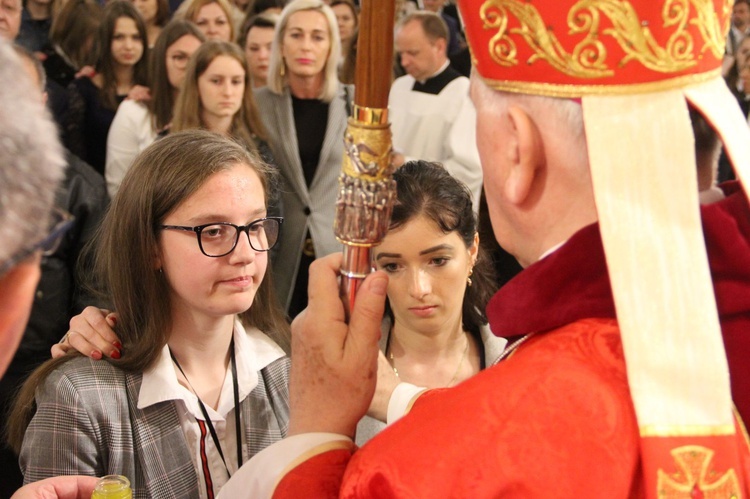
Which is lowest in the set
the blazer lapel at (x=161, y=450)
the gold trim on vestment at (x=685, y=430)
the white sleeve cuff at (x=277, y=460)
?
the blazer lapel at (x=161, y=450)

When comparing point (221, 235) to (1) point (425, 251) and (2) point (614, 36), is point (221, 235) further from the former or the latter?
(2) point (614, 36)

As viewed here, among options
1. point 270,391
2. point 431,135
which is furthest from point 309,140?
point 270,391

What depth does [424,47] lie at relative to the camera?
213 inches

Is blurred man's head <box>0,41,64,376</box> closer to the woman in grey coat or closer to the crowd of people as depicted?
the crowd of people

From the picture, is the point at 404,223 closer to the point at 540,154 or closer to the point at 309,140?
the point at 540,154

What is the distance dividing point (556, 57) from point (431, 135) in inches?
151

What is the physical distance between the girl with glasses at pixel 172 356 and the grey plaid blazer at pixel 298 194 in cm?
198

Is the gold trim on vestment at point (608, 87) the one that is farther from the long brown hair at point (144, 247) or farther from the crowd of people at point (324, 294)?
the long brown hair at point (144, 247)

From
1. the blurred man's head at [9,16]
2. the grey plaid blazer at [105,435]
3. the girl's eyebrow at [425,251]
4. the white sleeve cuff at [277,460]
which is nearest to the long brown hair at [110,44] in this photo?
the blurred man's head at [9,16]

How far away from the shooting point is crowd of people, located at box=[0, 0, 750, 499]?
4.11 feet

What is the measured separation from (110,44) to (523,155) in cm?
430

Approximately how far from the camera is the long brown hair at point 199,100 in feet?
14.2

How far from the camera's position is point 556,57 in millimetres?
1339

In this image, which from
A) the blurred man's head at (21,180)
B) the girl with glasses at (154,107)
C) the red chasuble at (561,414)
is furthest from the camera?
the girl with glasses at (154,107)
